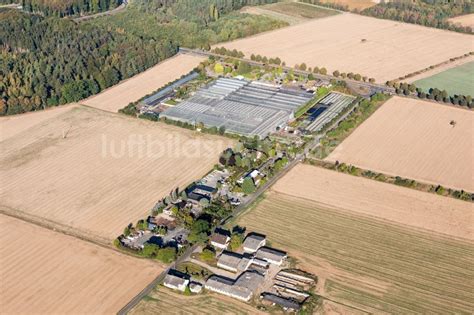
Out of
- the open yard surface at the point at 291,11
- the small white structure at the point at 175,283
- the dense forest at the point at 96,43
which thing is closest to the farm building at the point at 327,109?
the dense forest at the point at 96,43

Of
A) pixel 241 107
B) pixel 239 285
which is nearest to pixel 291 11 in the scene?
pixel 241 107

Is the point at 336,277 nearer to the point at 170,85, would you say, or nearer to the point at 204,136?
the point at 204,136

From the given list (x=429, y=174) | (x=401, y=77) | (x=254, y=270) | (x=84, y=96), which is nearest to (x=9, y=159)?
(x=84, y=96)

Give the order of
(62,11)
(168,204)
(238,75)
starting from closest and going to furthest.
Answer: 1. (168,204)
2. (238,75)
3. (62,11)

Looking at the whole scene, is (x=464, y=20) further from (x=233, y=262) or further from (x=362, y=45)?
(x=233, y=262)

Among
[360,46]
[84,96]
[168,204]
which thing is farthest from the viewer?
[360,46]

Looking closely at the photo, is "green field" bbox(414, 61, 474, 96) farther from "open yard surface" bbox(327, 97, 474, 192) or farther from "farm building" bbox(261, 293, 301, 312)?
"farm building" bbox(261, 293, 301, 312)

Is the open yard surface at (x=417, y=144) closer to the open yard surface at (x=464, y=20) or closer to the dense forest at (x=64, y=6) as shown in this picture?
the open yard surface at (x=464, y=20)
